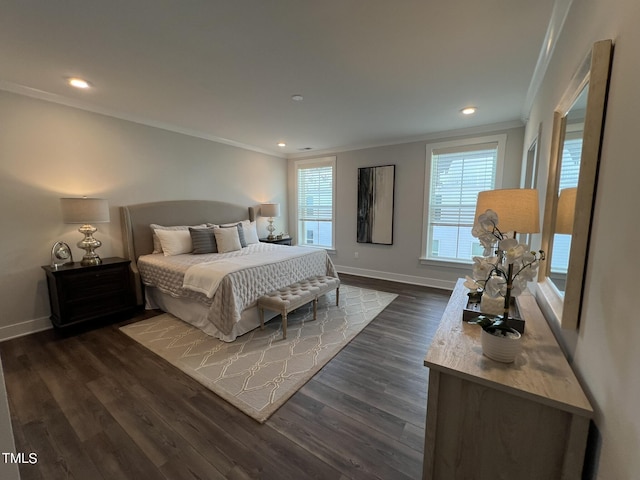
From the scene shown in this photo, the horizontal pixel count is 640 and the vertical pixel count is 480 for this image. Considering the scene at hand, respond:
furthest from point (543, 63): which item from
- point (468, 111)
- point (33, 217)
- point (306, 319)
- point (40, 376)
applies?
point (33, 217)

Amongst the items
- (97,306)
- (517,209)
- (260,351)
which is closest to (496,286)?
(517,209)

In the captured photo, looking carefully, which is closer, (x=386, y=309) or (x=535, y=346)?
(x=535, y=346)

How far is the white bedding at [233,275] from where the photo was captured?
2.53m

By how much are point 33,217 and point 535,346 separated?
4274mm

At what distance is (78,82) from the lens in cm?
248

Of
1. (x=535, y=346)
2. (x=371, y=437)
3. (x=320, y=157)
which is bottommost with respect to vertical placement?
(x=371, y=437)

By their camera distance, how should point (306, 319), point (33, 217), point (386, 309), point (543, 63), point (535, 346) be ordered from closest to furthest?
1. point (535, 346)
2. point (543, 63)
3. point (33, 217)
4. point (306, 319)
5. point (386, 309)

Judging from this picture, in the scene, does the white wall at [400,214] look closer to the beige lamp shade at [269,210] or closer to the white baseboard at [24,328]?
the beige lamp shade at [269,210]

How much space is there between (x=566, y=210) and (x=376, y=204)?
11.7ft

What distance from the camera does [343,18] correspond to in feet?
5.37

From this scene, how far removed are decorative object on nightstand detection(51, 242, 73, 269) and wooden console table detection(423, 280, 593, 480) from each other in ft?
12.1

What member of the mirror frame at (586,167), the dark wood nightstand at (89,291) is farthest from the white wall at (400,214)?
the dark wood nightstand at (89,291)

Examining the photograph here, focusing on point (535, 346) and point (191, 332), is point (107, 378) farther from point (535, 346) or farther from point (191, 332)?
point (535, 346)

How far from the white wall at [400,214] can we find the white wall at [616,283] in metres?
3.28
